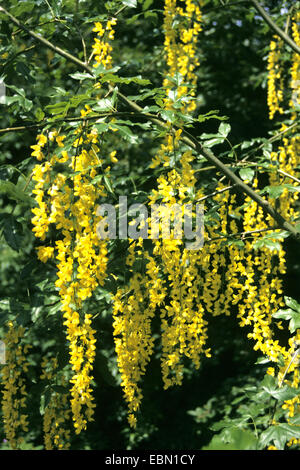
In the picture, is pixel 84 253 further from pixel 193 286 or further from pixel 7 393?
pixel 7 393

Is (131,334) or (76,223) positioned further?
(131,334)

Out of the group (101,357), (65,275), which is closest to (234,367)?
(101,357)

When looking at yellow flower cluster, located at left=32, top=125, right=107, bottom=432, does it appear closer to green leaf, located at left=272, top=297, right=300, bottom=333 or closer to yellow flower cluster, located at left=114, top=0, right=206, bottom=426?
yellow flower cluster, located at left=114, top=0, right=206, bottom=426

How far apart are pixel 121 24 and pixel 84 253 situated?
8.82 ft

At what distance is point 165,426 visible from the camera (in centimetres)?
540

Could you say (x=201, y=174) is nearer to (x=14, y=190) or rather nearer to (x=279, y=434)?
(x=14, y=190)

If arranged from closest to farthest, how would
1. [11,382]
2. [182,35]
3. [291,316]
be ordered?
1. [291,316]
2. [11,382]
3. [182,35]

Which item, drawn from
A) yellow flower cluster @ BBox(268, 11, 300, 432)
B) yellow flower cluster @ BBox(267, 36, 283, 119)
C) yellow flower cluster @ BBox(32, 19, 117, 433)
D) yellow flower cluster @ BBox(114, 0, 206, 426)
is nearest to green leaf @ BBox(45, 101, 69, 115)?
yellow flower cluster @ BBox(32, 19, 117, 433)

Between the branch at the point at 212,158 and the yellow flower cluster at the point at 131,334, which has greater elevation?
the branch at the point at 212,158

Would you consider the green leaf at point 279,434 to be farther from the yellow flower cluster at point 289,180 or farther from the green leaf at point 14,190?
the green leaf at point 14,190

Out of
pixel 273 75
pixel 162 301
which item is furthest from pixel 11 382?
pixel 273 75

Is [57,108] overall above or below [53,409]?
above

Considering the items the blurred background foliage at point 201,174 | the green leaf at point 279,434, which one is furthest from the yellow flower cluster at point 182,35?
the green leaf at point 279,434

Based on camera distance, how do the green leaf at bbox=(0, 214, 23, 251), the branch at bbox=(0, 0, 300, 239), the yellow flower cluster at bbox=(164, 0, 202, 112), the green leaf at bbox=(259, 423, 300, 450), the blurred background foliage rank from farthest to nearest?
the blurred background foliage, the yellow flower cluster at bbox=(164, 0, 202, 112), the branch at bbox=(0, 0, 300, 239), the green leaf at bbox=(0, 214, 23, 251), the green leaf at bbox=(259, 423, 300, 450)
